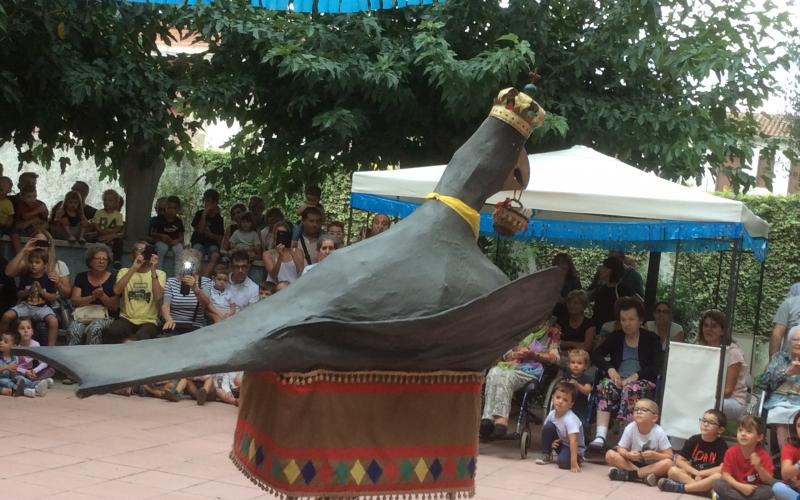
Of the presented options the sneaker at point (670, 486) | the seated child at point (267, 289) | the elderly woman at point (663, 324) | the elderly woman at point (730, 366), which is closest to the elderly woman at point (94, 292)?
the seated child at point (267, 289)

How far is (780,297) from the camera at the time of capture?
515 inches

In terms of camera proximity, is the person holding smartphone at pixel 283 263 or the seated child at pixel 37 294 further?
the person holding smartphone at pixel 283 263

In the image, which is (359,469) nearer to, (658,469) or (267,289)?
(658,469)

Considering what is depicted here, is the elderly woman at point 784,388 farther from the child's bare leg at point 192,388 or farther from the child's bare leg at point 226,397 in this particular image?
the child's bare leg at point 192,388

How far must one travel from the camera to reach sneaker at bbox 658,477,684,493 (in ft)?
20.9

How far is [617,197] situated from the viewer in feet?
23.0

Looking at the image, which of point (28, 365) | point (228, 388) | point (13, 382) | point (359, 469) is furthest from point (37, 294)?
point (359, 469)

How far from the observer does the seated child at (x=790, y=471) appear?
19.2ft

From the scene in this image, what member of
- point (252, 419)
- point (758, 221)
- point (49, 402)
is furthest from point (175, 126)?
point (252, 419)

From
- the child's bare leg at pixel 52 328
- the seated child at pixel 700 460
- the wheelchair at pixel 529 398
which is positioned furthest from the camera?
the child's bare leg at pixel 52 328

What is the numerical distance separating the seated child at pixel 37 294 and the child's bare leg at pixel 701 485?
5478 mm

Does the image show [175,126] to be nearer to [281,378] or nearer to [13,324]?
[13,324]

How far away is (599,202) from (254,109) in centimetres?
451

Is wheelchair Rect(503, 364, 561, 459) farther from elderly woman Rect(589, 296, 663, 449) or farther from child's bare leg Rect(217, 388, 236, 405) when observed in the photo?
child's bare leg Rect(217, 388, 236, 405)
